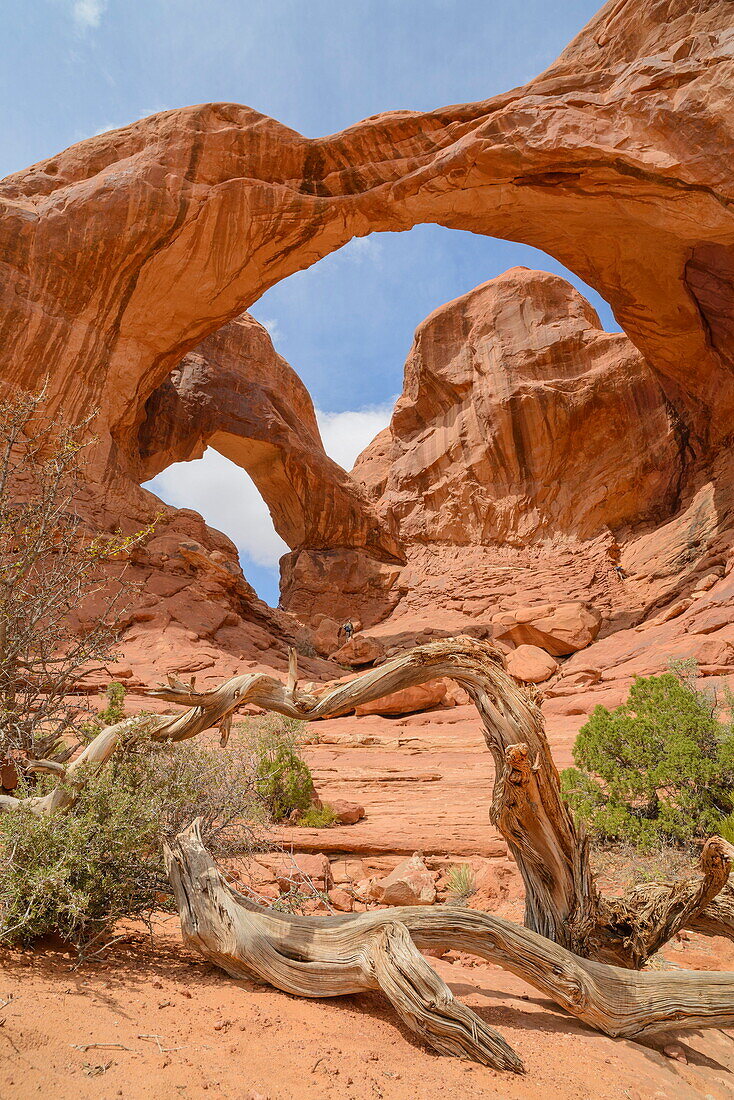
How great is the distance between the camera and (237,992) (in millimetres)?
2740

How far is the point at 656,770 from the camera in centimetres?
571

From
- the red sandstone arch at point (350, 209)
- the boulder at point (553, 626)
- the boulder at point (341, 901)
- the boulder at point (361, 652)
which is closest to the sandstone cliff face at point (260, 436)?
the red sandstone arch at point (350, 209)

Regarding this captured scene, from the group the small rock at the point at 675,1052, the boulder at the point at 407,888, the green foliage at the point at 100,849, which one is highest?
the green foliage at the point at 100,849

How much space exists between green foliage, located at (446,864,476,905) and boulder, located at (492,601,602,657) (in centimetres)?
1199

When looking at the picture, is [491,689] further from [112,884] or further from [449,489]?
[449,489]

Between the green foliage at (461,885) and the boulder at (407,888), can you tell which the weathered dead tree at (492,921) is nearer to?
the boulder at (407,888)

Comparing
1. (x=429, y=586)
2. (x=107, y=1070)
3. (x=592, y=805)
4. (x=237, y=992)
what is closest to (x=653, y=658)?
(x=592, y=805)

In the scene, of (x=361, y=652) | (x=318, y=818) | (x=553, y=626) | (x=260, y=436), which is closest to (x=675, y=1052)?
(x=318, y=818)

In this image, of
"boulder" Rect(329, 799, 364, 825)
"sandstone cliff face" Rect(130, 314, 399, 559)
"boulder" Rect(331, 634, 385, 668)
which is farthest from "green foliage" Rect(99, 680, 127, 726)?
"sandstone cliff face" Rect(130, 314, 399, 559)

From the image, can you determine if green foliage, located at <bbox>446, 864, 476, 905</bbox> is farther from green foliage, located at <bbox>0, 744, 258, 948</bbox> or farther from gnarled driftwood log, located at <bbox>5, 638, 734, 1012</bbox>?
green foliage, located at <bbox>0, 744, 258, 948</bbox>

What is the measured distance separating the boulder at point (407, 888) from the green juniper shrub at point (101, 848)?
135 cm

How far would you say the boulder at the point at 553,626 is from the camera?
16219 mm

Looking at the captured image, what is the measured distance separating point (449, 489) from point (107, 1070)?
22807 millimetres

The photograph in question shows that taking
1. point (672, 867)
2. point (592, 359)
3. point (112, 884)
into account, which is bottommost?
point (672, 867)
